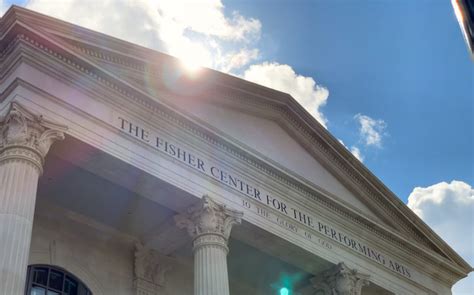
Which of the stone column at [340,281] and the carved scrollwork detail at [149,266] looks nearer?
the carved scrollwork detail at [149,266]

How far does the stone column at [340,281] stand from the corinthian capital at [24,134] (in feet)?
37.5

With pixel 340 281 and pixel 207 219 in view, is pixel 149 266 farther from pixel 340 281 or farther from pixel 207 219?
pixel 340 281

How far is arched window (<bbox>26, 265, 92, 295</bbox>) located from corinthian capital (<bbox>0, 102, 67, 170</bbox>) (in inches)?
178

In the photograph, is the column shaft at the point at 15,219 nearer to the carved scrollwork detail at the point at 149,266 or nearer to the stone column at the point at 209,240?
the stone column at the point at 209,240

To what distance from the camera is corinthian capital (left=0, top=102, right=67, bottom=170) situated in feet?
51.7

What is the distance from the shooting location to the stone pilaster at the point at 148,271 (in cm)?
2138

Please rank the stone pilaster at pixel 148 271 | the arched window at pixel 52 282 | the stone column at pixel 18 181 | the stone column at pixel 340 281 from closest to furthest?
the stone column at pixel 18 181
the arched window at pixel 52 282
the stone pilaster at pixel 148 271
the stone column at pixel 340 281

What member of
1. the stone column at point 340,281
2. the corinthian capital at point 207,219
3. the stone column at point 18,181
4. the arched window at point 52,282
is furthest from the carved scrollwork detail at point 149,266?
the stone column at point 18,181

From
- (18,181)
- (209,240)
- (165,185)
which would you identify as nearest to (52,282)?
(165,185)

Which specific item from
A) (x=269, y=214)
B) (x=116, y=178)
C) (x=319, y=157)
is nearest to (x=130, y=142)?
(x=116, y=178)

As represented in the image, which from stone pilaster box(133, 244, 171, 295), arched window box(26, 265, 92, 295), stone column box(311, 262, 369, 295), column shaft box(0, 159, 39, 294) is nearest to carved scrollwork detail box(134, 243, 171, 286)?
stone pilaster box(133, 244, 171, 295)

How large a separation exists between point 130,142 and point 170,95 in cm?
277

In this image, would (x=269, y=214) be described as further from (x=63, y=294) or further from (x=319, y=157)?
(x=63, y=294)

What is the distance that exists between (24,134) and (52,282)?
5.60 metres
